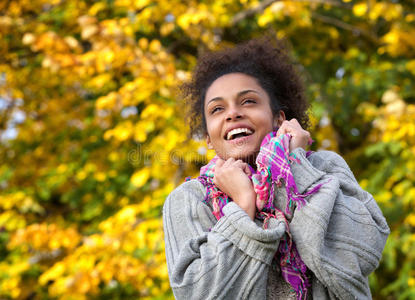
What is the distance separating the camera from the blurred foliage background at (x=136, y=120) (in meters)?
4.06

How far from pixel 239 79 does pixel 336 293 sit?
0.84 meters

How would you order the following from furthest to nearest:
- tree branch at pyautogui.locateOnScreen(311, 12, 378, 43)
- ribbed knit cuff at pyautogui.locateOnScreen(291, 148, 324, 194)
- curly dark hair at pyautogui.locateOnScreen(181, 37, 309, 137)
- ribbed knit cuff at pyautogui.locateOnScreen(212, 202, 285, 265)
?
1. tree branch at pyautogui.locateOnScreen(311, 12, 378, 43)
2. curly dark hair at pyautogui.locateOnScreen(181, 37, 309, 137)
3. ribbed knit cuff at pyautogui.locateOnScreen(291, 148, 324, 194)
4. ribbed knit cuff at pyautogui.locateOnScreen(212, 202, 285, 265)

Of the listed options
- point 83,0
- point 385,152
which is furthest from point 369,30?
point 83,0

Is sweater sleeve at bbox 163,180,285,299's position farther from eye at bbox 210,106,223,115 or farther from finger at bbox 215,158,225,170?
eye at bbox 210,106,223,115

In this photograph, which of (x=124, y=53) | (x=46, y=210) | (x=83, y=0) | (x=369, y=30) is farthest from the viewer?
(x=46, y=210)

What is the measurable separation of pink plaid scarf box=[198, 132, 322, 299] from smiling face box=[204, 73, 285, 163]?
0.10 metres

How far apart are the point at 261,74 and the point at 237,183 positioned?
58cm

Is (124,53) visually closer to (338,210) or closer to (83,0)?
(83,0)

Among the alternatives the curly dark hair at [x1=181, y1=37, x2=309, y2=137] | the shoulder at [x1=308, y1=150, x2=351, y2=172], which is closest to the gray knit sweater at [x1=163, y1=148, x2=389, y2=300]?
the shoulder at [x1=308, y1=150, x2=351, y2=172]

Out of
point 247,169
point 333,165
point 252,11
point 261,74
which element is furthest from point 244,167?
point 252,11

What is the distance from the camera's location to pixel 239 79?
1.72 metres

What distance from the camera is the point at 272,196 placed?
1.39 metres

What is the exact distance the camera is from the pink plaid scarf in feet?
4.40

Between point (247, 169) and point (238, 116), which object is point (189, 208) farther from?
point (238, 116)
